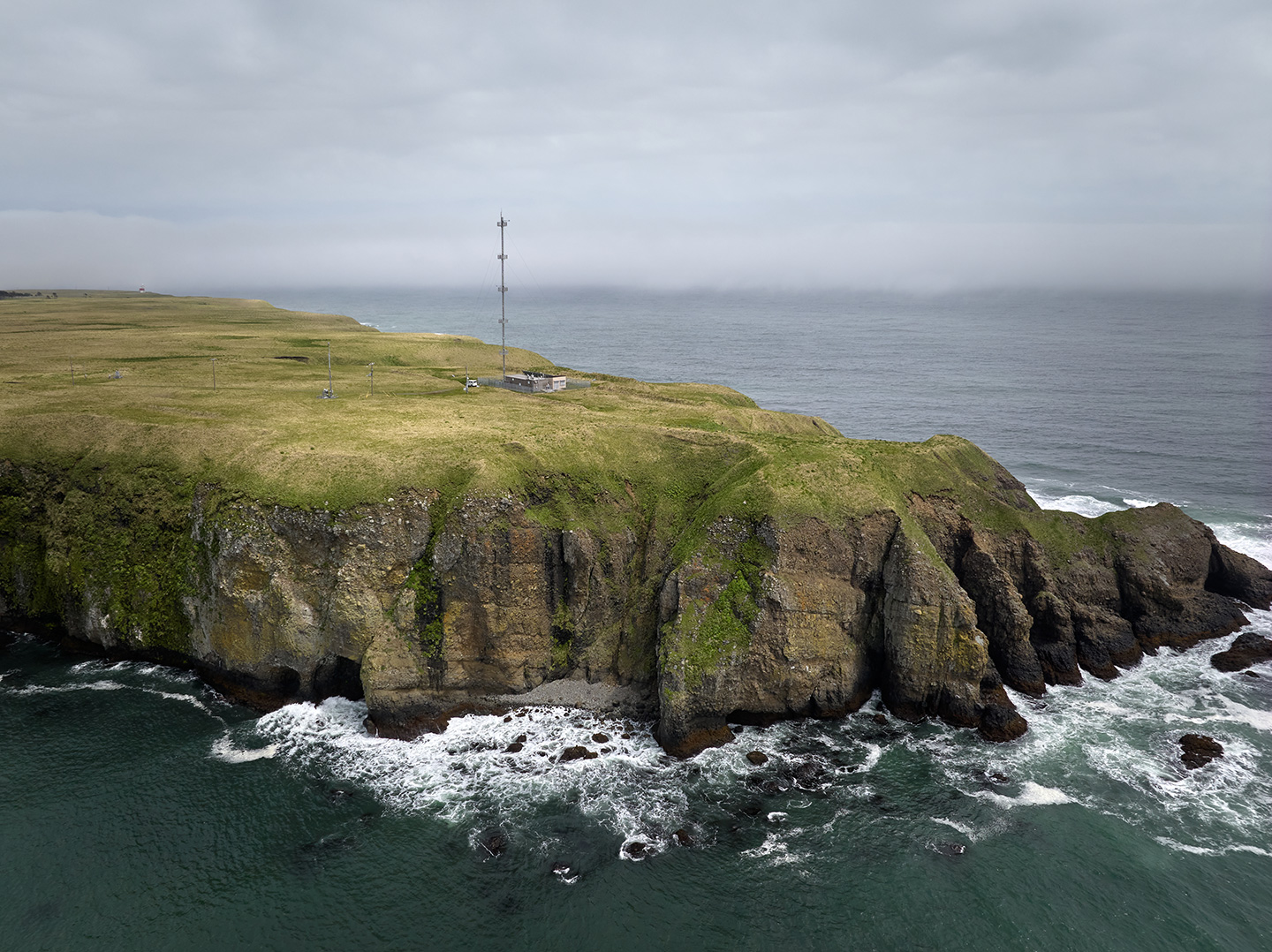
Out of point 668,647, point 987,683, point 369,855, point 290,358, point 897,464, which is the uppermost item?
point 290,358

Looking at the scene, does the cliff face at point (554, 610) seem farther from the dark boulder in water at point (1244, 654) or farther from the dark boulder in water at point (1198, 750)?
the dark boulder in water at point (1198, 750)

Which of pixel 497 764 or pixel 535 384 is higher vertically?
pixel 535 384

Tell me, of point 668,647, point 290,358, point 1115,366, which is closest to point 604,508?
point 668,647

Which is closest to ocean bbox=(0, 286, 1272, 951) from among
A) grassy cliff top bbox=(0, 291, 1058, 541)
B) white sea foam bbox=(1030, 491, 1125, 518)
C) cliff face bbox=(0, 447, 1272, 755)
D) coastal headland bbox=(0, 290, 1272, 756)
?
cliff face bbox=(0, 447, 1272, 755)

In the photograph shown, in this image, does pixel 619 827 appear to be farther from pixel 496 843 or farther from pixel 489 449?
pixel 489 449

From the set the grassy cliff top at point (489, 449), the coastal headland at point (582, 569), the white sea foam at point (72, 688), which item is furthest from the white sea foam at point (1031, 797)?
the white sea foam at point (72, 688)

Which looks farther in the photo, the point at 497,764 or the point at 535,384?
the point at 535,384

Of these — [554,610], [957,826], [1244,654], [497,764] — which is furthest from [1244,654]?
[497,764]

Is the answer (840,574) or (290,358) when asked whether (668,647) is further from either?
(290,358)
